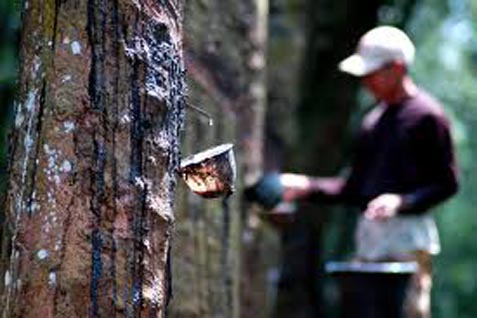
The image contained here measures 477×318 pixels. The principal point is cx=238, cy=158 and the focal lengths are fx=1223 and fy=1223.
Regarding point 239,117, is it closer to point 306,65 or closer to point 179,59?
point 179,59

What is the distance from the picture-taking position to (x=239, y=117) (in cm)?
581

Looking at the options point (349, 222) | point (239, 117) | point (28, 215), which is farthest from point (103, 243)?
point (349, 222)

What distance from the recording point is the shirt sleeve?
Result: 4969mm

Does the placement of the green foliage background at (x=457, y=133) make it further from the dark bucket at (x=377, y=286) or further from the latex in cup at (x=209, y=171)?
the latex in cup at (x=209, y=171)

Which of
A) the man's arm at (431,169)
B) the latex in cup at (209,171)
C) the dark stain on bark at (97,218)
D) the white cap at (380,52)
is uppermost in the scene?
the white cap at (380,52)

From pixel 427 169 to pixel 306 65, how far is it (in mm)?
4484

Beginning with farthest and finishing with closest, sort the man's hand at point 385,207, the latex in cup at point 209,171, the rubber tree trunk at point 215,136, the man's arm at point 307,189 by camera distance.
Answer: the man's arm at point 307,189
the man's hand at point 385,207
the rubber tree trunk at point 215,136
the latex in cup at point 209,171

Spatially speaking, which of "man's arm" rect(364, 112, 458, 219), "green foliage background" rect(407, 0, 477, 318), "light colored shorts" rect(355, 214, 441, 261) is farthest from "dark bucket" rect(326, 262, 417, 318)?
"green foliage background" rect(407, 0, 477, 318)

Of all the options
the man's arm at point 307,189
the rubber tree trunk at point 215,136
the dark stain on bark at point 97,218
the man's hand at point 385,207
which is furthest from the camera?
the man's arm at point 307,189

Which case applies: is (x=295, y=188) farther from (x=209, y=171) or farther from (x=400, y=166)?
(x=209, y=171)

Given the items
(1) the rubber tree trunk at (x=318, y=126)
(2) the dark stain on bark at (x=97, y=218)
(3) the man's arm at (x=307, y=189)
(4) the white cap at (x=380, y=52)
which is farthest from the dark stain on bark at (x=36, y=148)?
(1) the rubber tree trunk at (x=318, y=126)

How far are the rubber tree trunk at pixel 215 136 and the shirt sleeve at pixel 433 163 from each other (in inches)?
29.9

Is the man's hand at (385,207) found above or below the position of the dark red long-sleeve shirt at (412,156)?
below

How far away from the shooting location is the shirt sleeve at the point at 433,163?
196 inches
